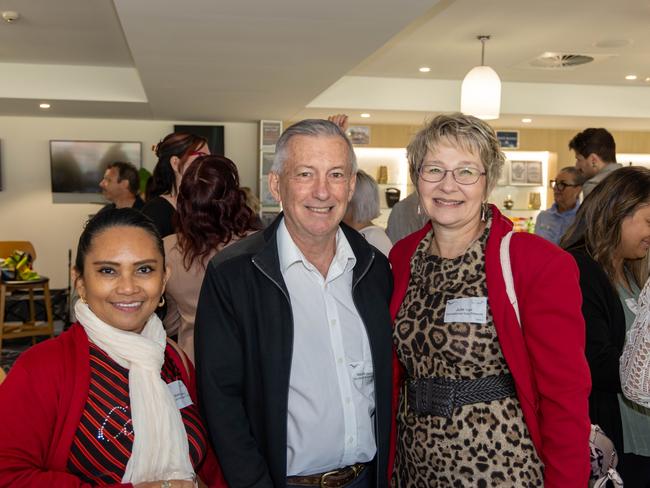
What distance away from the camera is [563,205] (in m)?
5.45

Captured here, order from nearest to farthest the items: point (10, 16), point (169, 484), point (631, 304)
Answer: point (169, 484), point (631, 304), point (10, 16)

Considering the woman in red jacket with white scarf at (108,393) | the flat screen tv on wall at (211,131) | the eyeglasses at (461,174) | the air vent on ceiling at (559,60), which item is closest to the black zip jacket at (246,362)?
the woman in red jacket with white scarf at (108,393)

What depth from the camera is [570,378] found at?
1555mm

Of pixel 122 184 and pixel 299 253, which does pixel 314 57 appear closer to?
pixel 122 184

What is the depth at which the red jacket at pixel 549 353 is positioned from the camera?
1559 millimetres

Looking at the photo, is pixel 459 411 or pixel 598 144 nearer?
pixel 459 411

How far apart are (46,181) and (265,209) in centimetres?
338

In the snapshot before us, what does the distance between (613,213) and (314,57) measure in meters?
3.24

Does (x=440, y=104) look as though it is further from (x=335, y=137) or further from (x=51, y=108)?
(x=335, y=137)

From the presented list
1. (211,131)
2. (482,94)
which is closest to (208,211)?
(482,94)

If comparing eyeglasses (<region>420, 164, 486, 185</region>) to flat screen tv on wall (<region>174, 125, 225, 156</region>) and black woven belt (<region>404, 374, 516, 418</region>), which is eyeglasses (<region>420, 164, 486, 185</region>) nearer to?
black woven belt (<region>404, 374, 516, 418</region>)

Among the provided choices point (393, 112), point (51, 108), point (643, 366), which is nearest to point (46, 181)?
point (51, 108)

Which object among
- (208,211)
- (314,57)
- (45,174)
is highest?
(314,57)

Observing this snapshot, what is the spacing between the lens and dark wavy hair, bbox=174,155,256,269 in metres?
2.51
